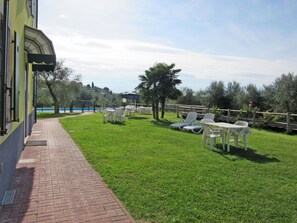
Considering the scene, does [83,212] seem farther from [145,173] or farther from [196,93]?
[196,93]

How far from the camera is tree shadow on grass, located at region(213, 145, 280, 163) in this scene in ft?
22.8

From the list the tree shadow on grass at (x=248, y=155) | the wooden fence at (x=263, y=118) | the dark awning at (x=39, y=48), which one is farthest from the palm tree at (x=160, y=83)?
the dark awning at (x=39, y=48)

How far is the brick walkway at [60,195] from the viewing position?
134 inches

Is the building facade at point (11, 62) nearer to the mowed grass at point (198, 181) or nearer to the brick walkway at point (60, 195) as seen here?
the brick walkway at point (60, 195)

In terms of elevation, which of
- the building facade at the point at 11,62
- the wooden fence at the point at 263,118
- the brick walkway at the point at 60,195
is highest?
the building facade at the point at 11,62

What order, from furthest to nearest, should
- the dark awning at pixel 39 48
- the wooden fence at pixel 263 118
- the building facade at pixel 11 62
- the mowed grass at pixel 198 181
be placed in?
the wooden fence at pixel 263 118
the dark awning at pixel 39 48
the mowed grass at pixel 198 181
the building facade at pixel 11 62

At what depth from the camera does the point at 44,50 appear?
7078mm

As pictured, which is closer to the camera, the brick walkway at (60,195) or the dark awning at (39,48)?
the brick walkway at (60,195)

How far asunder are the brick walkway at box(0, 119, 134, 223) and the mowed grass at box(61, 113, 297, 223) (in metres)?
0.25

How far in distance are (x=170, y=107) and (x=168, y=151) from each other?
62.6ft

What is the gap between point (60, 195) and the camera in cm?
411

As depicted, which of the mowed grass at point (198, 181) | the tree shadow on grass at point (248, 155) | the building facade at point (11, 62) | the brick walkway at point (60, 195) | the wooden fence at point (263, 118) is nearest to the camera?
the building facade at point (11, 62)

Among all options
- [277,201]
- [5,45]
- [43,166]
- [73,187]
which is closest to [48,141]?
[43,166]

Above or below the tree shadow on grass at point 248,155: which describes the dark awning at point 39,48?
above
